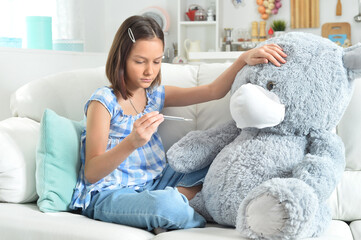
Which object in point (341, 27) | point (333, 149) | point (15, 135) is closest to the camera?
point (333, 149)

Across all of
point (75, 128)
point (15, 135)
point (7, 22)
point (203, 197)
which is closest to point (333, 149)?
point (203, 197)

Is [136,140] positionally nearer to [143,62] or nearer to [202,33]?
[143,62]

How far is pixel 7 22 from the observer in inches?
99.5

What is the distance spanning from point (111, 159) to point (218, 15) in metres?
2.91

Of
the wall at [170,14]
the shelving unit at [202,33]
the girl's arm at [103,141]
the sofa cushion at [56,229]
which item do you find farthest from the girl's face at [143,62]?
the shelving unit at [202,33]

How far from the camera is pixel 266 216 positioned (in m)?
0.99

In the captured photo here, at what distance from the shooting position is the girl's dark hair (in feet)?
4.81

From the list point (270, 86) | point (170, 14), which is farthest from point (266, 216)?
point (170, 14)

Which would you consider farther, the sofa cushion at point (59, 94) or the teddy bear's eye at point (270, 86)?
the sofa cushion at point (59, 94)

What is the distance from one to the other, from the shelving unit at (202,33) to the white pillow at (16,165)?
2.52 meters

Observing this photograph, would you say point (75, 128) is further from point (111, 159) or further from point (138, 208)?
point (138, 208)

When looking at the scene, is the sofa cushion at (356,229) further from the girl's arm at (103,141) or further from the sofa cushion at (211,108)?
the girl's arm at (103,141)

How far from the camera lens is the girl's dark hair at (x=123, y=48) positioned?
4.81 ft

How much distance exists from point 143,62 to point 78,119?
0.41m
